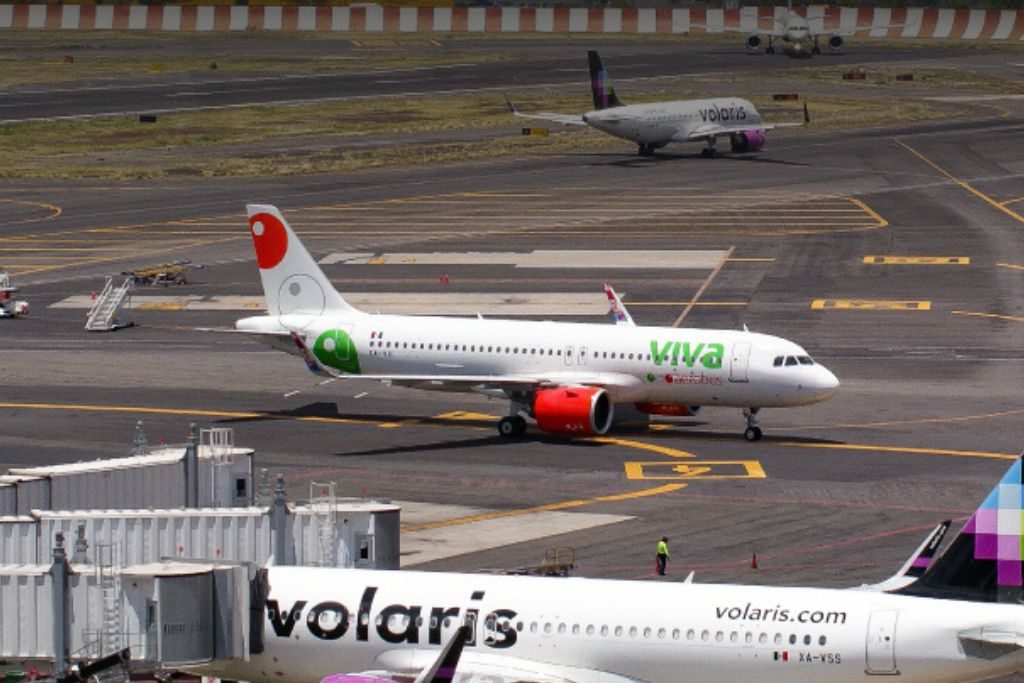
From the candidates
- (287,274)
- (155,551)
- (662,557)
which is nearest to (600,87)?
(287,274)

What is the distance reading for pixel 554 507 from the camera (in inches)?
2778

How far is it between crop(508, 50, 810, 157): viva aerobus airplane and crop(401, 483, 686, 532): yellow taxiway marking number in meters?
92.9

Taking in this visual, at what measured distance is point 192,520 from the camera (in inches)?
2005

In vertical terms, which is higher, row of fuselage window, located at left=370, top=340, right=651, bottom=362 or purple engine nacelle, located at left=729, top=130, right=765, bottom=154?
purple engine nacelle, located at left=729, top=130, right=765, bottom=154

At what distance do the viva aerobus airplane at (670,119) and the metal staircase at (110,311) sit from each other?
61491 mm

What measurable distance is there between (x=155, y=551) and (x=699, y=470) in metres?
29.0

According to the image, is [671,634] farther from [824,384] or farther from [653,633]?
[824,384]

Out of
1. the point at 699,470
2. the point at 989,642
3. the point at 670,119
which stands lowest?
the point at 699,470

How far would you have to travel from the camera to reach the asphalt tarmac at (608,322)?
69.9 metres

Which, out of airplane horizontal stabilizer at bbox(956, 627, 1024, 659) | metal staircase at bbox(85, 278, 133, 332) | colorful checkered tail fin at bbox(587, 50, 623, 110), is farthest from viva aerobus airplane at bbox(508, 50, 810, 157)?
airplane horizontal stabilizer at bbox(956, 627, 1024, 659)

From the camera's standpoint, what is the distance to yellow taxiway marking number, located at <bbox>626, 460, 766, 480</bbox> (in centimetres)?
7506

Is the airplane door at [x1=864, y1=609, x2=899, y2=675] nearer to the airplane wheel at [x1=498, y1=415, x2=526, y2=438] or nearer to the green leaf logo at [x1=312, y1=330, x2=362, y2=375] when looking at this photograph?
the airplane wheel at [x1=498, y1=415, x2=526, y2=438]

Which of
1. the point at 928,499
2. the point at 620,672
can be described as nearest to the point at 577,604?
the point at 620,672

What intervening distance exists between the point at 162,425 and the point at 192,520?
3345 cm
